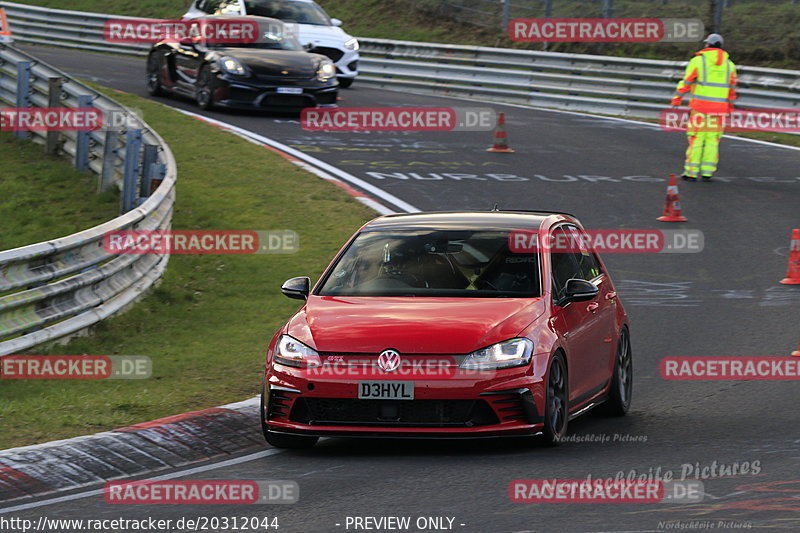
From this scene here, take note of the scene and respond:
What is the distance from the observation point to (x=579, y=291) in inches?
351

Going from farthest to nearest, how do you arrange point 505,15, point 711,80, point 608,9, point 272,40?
point 505,15
point 608,9
point 272,40
point 711,80

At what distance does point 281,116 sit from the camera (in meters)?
26.2

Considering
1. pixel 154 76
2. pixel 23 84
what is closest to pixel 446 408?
pixel 23 84

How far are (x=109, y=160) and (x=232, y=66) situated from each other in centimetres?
700

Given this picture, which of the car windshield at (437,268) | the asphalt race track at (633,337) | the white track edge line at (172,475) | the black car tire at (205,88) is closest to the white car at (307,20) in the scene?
the asphalt race track at (633,337)

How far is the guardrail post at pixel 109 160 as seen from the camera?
58.1 feet

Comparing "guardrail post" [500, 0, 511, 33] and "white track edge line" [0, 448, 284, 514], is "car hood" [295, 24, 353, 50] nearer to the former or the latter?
"guardrail post" [500, 0, 511, 33]

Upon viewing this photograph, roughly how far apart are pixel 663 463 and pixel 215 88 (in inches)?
725

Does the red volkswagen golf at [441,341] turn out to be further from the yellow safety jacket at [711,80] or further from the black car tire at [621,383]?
the yellow safety jacket at [711,80]

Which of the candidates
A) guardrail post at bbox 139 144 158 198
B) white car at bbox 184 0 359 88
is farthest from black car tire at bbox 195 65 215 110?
guardrail post at bbox 139 144 158 198

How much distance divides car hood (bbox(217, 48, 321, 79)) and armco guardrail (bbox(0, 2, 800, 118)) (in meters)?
6.79

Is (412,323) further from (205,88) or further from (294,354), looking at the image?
(205,88)

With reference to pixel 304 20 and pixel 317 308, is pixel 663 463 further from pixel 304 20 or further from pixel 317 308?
pixel 304 20

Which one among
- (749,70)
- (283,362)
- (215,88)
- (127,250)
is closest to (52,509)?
(283,362)
